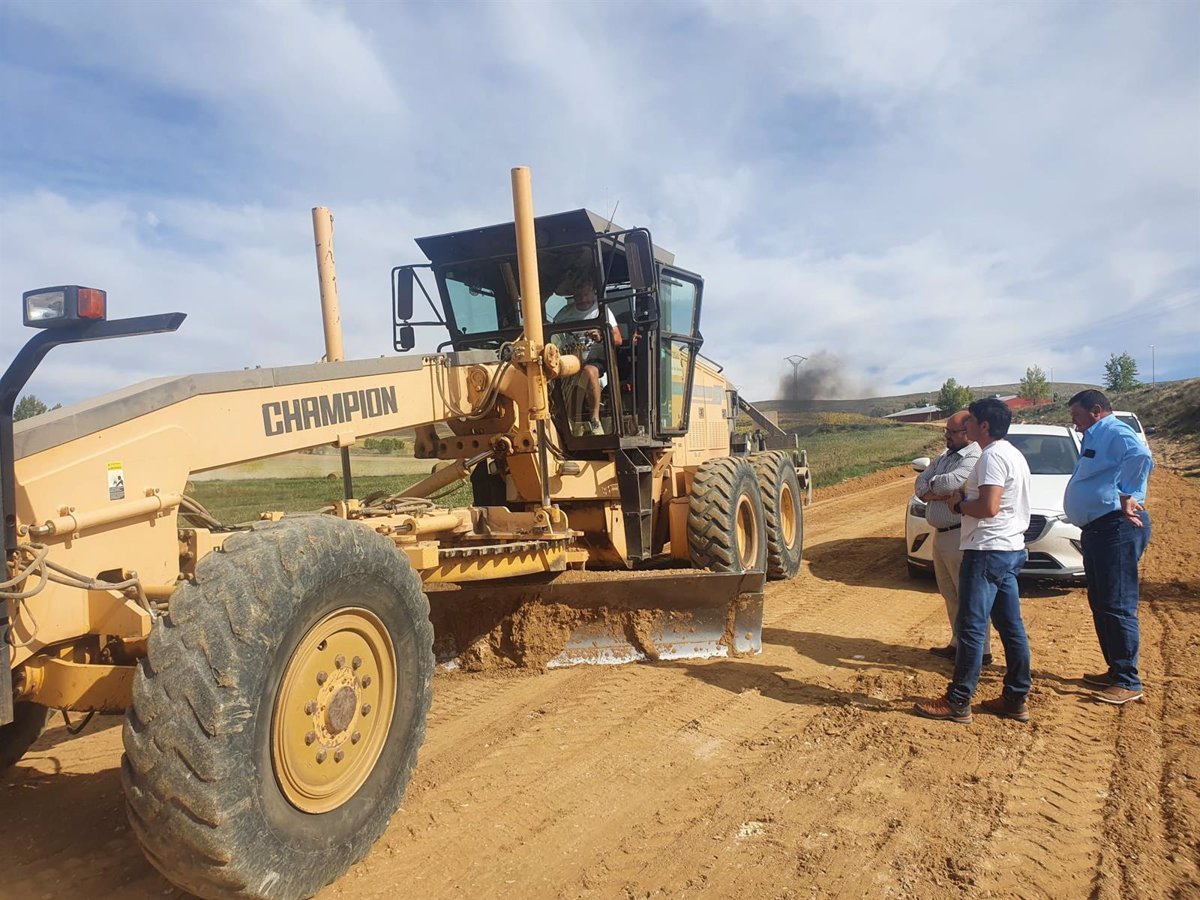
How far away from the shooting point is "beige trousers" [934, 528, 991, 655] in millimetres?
5398

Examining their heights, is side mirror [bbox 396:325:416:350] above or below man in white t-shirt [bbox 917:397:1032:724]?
above

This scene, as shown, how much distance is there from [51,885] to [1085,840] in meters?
3.90

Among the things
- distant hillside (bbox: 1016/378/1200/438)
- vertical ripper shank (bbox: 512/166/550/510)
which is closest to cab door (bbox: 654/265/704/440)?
vertical ripper shank (bbox: 512/166/550/510)

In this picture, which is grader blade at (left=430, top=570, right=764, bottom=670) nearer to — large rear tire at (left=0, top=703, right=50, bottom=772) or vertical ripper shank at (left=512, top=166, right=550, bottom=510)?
vertical ripper shank at (left=512, top=166, right=550, bottom=510)

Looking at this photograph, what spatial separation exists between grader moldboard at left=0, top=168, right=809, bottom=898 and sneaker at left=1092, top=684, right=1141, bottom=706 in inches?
80.3

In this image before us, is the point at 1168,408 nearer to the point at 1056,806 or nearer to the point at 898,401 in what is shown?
the point at 1056,806

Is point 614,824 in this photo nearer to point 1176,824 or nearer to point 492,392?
point 1176,824

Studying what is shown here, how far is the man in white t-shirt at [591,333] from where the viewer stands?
6270mm

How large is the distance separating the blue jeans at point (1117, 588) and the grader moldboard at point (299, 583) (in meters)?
2.05

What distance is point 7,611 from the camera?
103 inches

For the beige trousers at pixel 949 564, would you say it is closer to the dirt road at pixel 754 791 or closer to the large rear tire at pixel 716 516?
the dirt road at pixel 754 791

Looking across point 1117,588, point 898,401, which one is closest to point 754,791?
point 1117,588

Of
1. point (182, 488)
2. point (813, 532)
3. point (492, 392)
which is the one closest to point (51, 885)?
point (182, 488)

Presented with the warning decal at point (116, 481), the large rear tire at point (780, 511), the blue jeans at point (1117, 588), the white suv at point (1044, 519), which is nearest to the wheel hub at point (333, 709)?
the warning decal at point (116, 481)
